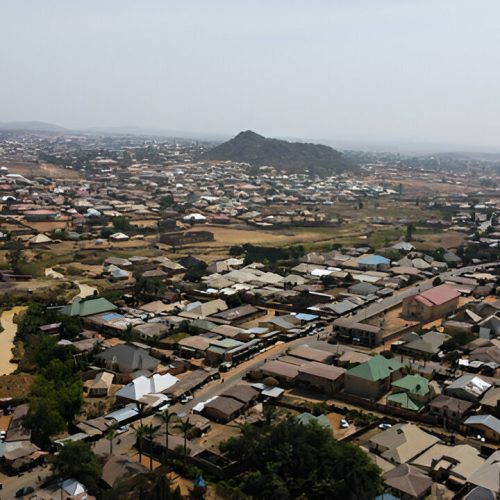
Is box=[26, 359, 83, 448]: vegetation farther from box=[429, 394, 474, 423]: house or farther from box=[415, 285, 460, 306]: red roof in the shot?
box=[415, 285, 460, 306]: red roof

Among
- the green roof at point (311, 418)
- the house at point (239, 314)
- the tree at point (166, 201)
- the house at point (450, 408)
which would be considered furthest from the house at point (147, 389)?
the tree at point (166, 201)

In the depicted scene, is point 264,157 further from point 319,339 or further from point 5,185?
point 319,339

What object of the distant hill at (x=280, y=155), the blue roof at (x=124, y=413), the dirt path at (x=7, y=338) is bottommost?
the dirt path at (x=7, y=338)

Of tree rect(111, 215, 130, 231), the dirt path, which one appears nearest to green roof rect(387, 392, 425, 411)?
the dirt path

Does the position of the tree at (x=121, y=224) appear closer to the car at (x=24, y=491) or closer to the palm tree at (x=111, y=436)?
the palm tree at (x=111, y=436)

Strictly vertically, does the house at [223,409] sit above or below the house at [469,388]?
below

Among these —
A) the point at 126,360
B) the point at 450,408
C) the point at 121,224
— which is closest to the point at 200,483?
the point at 450,408

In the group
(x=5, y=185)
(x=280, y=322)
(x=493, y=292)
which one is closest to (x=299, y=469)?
(x=280, y=322)
